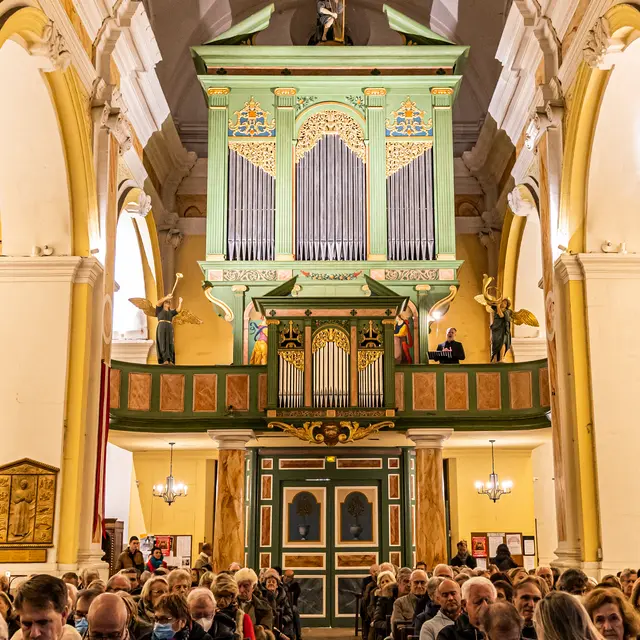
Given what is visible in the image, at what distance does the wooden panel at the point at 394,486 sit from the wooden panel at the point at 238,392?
329 cm

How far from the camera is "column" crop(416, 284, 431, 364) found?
18.4 metres

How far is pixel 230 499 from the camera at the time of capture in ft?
55.3

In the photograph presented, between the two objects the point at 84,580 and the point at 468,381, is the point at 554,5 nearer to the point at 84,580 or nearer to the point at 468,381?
the point at 468,381

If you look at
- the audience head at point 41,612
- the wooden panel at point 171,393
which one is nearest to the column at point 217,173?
the wooden panel at point 171,393

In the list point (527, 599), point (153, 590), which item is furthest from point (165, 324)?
point (527, 599)

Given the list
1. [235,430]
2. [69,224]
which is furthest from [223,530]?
[69,224]

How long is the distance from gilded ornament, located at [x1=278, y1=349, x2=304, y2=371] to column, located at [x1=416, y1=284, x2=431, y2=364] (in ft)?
8.36

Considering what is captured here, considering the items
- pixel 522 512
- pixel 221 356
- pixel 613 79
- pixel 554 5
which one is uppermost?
pixel 554 5

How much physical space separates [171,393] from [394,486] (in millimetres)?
4480

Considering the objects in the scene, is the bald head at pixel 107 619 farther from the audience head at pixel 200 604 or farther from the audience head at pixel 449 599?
the audience head at pixel 449 599

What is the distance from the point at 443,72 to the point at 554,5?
16.3ft

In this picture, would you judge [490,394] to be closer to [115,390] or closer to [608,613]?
[115,390]

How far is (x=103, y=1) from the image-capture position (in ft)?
47.5

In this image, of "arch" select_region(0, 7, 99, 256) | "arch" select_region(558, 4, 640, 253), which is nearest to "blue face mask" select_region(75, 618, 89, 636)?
"arch" select_region(0, 7, 99, 256)
